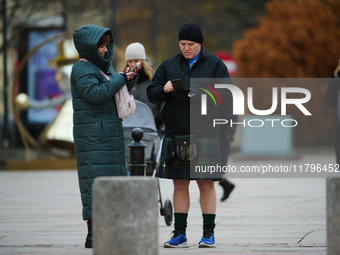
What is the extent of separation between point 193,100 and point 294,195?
5.34m

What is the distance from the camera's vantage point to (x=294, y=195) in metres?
10.9

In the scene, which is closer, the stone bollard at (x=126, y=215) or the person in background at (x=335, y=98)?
the stone bollard at (x=126, y=215)

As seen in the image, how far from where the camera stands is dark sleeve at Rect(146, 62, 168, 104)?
604cm

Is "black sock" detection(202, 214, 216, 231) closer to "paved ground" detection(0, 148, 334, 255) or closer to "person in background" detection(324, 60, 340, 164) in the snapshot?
"paved ground" detection(0, 148, 334, 255)

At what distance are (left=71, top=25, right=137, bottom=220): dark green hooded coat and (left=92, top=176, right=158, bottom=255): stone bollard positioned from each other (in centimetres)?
135

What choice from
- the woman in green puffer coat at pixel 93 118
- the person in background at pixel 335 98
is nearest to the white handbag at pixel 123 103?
the woman in green puffer coat at pixel 93 118

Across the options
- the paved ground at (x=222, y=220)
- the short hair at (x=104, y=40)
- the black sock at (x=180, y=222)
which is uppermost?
the short hair at (x=104, y=40)

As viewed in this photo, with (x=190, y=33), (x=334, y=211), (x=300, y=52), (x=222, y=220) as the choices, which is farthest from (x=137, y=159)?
(x=300, y=52)

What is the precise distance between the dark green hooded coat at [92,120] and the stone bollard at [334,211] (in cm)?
190

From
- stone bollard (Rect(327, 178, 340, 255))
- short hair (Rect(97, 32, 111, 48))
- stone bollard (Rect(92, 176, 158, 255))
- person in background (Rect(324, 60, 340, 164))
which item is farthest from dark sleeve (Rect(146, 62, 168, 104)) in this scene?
person in background (Rect(324, 60, 340, 164))

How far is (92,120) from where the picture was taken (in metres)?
5.90

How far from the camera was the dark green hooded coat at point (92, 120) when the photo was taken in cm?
587

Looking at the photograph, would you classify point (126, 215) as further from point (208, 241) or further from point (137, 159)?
point (137, 159)

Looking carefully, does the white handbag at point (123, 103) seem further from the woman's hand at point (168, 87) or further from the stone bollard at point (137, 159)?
the stone bollard at point (137, 159)
